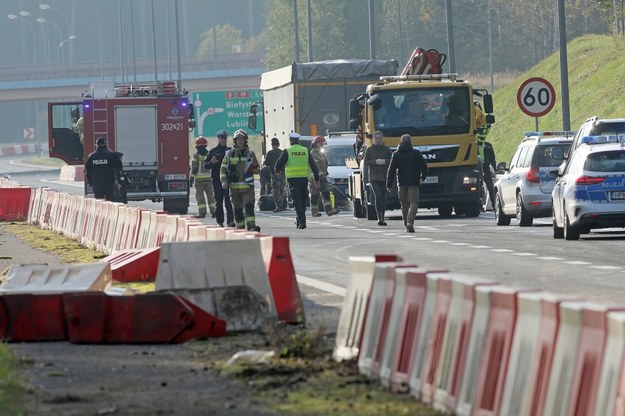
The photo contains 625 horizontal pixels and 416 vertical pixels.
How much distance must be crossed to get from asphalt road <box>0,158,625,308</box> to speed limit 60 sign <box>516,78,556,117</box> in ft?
7.31

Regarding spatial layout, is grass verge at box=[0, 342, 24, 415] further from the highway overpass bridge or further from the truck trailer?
the highway overpass bridge

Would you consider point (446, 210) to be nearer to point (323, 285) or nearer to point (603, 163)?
point (603, 163)

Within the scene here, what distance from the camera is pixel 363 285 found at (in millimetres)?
10945

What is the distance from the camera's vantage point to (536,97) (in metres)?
35.7

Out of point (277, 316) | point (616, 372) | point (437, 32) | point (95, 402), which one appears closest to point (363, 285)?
point (95, 402)

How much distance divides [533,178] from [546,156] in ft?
1.54

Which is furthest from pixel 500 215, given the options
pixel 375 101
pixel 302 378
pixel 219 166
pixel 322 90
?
pixel 302 378

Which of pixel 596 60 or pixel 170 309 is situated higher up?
pixel 596 60

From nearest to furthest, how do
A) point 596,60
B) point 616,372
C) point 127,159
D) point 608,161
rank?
1. point 616,372
2. point 608,161
3. point 127,159
4. point 596,60

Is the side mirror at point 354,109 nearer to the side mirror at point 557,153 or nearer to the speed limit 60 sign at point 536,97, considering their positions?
the speed limit 60 sign at point 536,97

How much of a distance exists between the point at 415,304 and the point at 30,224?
1161 inches

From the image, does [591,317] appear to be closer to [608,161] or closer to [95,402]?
[95,402]

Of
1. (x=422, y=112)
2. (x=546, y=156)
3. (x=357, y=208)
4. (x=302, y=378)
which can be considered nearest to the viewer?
→ (x=302, y=378)

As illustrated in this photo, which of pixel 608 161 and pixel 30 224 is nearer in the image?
pixel 608 161
